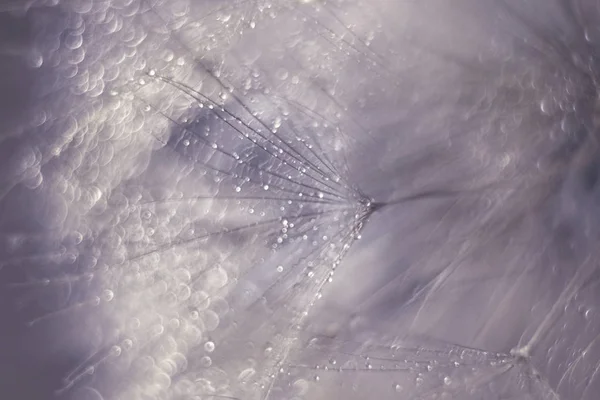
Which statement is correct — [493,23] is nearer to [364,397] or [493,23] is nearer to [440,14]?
[440,14]

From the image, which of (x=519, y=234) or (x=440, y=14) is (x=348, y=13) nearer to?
(x=440, y=14)

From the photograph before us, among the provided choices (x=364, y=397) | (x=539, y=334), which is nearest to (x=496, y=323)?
(x=539, y=334)

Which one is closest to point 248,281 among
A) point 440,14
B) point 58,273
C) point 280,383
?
point 280,383

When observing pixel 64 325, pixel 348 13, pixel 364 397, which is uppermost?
pixel 348 13

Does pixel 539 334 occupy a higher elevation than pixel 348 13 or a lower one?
lower

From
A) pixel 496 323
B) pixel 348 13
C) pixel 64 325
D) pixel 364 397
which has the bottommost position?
pixel 64 325

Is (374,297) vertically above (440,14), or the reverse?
(440,14)

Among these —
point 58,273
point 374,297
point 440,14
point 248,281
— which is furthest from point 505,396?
point 58,273
